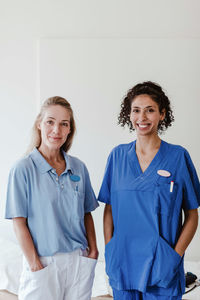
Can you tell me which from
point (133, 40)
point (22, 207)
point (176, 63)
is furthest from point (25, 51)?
point (22, 207)

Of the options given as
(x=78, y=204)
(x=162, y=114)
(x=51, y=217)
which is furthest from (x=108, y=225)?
(x=162, y=114)

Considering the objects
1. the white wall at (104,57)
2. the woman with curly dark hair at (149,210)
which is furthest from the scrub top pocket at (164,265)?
the white wall at (104,57)

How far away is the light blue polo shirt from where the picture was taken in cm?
134

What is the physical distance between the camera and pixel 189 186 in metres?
1.44

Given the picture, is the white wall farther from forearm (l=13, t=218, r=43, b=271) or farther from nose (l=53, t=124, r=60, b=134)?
forearm (l=13, t=218, r=43, b=271)

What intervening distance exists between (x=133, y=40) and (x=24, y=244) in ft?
6.19

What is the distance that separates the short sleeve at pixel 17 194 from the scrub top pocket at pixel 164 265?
21.7 inches

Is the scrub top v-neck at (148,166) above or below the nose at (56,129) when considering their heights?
below

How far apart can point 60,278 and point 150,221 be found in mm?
A: 422

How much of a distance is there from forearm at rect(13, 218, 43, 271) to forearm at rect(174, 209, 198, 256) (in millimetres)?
562

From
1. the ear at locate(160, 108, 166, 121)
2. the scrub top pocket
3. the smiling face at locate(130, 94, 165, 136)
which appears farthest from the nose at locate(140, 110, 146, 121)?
the scrub top pocket

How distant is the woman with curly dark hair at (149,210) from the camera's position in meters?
1.38

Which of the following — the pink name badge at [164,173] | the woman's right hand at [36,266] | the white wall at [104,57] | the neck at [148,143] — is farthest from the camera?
the white wall at [104,57]

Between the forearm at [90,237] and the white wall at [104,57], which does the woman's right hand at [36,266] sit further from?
the white wall at [104,57]
